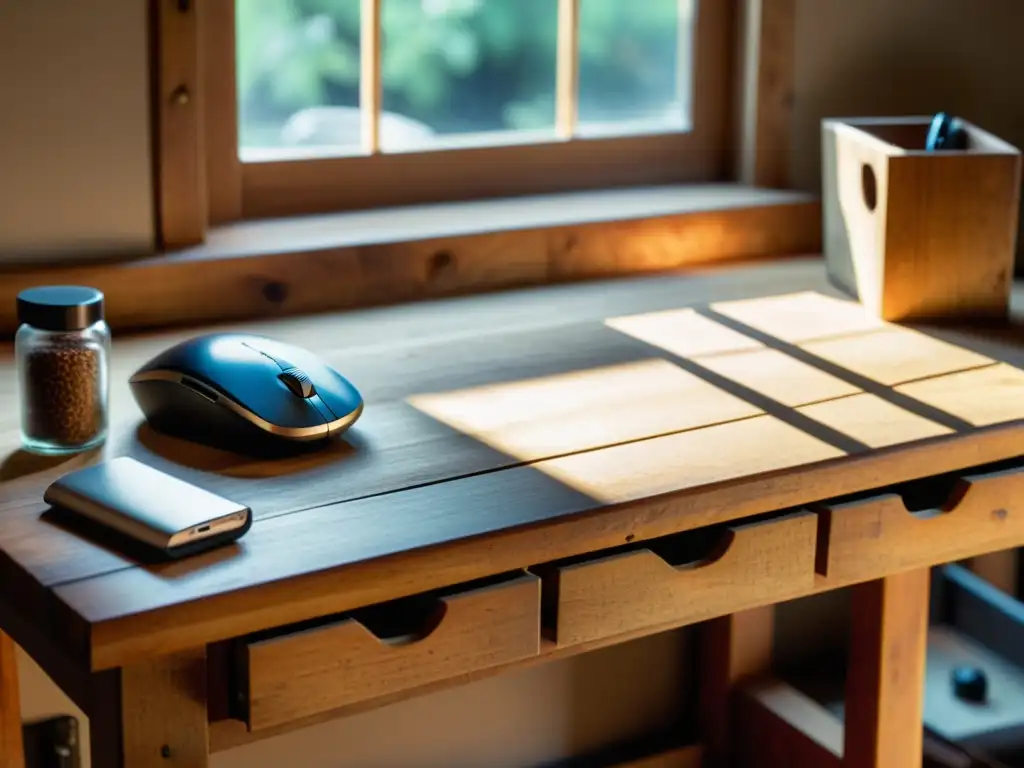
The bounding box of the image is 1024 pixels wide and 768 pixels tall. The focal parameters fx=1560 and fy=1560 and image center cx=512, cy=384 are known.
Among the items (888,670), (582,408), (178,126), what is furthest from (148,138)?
(888,670)

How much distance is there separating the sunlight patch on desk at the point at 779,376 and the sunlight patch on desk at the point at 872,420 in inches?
0.8

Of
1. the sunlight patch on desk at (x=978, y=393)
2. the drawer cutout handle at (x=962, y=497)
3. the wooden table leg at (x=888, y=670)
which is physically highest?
the sunlight patch on desk at (x=978, y=393)

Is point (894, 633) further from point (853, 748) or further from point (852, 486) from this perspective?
point (852, 486)

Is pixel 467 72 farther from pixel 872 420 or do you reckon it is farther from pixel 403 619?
pixel 403 619

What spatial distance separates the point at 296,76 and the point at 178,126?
0.23m

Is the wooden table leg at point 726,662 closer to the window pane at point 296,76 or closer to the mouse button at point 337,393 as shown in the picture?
the window pane at point 296,76

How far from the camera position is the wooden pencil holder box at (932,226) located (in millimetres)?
1652

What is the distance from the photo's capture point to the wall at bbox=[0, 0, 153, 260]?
1549 millimetres

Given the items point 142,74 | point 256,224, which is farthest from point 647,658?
point 142,74

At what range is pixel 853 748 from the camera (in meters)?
1.78

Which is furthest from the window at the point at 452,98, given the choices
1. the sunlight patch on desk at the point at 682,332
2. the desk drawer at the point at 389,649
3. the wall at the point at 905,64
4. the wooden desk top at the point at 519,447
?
the desk drawer at the point at 389,649

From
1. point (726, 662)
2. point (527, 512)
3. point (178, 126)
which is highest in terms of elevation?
point (178, 126)

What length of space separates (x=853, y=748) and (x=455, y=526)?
842 mm

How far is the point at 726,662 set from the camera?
2.12 m
